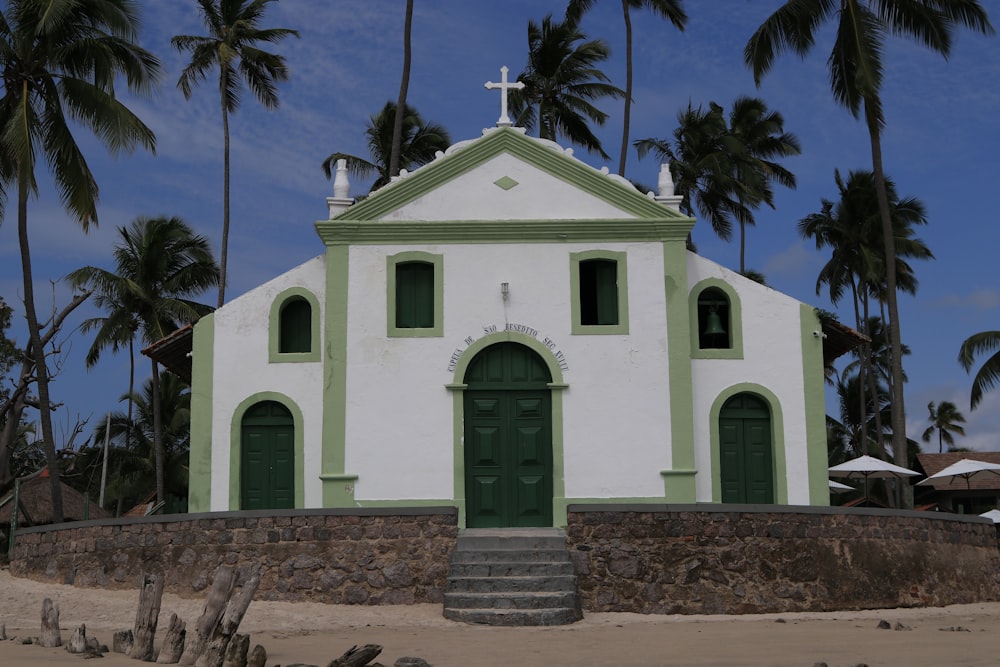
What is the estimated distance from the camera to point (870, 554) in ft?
52.1

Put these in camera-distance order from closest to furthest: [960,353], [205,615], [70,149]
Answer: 1. [205,615]
2. [70,149]
3. [960,353]

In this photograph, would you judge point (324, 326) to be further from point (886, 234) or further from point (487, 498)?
point (886, 234)

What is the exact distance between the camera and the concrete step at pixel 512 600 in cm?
1398

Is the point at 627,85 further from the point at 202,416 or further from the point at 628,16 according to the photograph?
the point at 202,416

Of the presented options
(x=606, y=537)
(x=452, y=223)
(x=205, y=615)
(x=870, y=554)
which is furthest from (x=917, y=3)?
(x=205, y=615)

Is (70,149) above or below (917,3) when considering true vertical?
below

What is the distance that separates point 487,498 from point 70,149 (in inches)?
464

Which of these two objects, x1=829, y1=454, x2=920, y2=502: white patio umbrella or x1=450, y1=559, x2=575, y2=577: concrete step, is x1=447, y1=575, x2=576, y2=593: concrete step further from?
x1=829, y1=454, x2=920, y2=502: white patio umbrella

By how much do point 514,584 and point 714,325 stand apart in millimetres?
6673

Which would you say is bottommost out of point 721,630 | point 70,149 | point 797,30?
point 721,630

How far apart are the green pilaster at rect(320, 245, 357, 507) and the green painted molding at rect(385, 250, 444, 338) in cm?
66

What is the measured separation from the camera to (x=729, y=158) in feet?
128

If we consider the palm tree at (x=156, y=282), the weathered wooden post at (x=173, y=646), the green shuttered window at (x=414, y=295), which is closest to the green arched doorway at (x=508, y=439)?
the green shuttered window at (x=414, y=295)

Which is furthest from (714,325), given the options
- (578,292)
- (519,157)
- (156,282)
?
(156,282)
